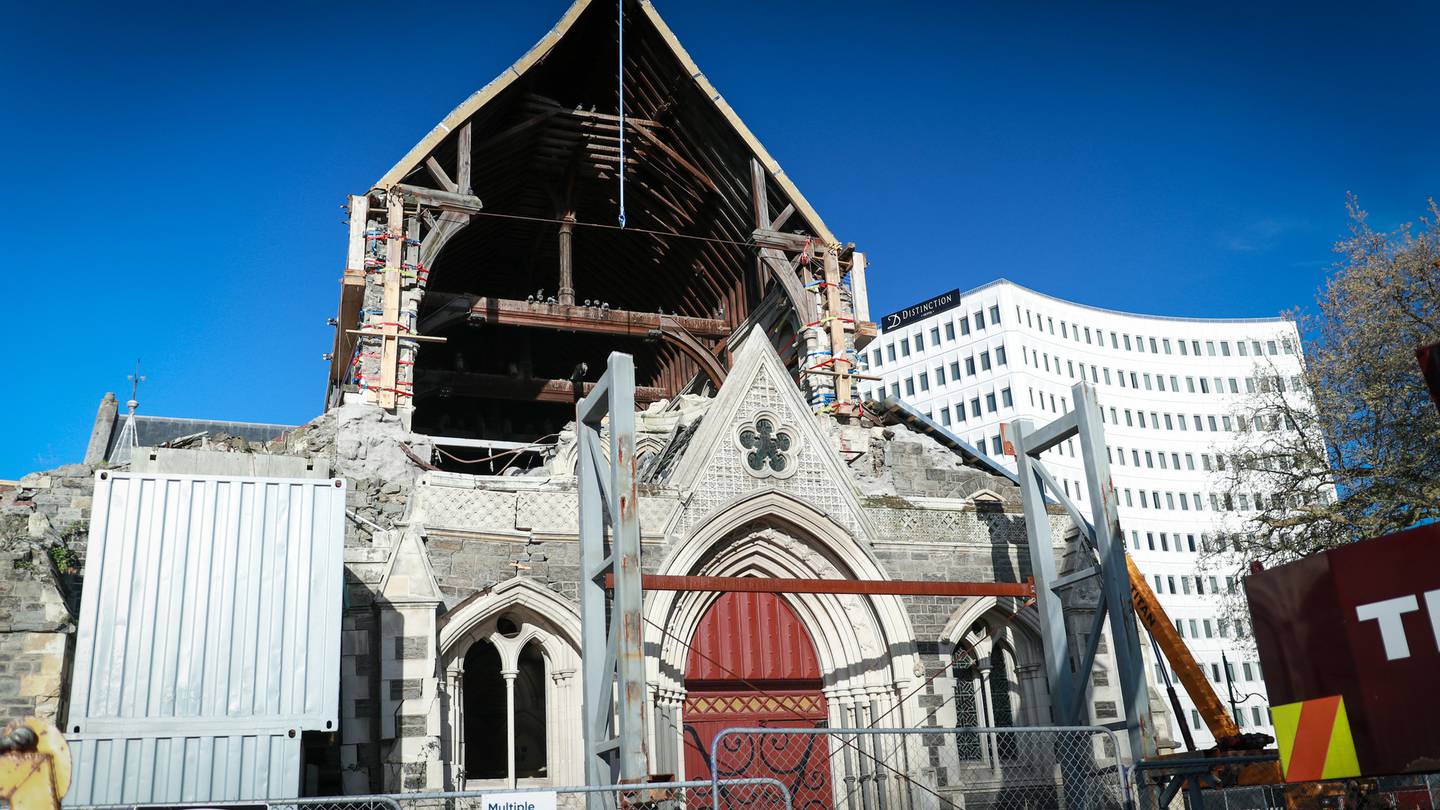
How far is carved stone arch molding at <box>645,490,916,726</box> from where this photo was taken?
1658 cm

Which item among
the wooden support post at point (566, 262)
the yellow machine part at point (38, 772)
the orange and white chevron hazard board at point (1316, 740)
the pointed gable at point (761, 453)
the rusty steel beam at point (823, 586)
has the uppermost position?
the wooden support post at point (566, 262)

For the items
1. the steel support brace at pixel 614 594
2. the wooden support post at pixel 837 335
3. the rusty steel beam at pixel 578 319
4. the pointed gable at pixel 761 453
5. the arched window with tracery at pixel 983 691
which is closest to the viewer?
the steel support brace at pixel 614 594

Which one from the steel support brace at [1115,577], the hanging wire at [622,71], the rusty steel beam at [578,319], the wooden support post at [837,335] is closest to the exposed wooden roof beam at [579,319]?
the rusty steel beam at [578,319]

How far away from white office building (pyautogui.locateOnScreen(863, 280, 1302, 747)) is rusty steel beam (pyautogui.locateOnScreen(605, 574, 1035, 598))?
53217mm

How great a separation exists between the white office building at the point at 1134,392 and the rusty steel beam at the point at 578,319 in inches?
1786

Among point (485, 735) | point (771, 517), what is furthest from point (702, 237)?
point (485, 735)

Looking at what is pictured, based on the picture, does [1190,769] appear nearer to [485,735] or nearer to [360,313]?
[485,735]

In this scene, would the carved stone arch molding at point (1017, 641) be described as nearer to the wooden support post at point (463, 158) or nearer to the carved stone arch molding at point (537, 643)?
the carved stone arch molding at point (537, 643)

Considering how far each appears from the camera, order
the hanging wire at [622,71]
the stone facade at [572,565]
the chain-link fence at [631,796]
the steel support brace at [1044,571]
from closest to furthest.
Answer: the chain-link fence at [631,796] → the stone facade at [572,565] → the steel support brace at [1044,571] → the hanging wire at [622,71]

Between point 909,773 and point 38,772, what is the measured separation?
10378 mm

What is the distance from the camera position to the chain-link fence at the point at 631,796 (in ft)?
29.9

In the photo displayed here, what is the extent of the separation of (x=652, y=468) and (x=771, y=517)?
2.38 meters

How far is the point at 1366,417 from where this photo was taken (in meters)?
22.8

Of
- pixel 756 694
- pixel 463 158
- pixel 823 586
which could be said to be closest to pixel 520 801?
pixel 823 586
